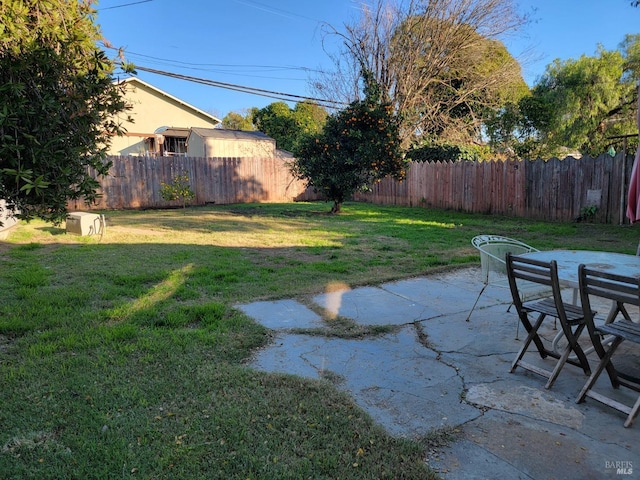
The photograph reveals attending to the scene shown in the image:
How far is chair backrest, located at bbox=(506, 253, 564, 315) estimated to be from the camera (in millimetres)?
2562

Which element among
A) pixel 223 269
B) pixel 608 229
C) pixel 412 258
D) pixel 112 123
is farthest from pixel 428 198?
pixel 112 123

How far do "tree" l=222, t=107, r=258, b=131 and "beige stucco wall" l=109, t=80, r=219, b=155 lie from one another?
48.1 feet

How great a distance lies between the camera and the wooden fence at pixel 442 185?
32.5ft

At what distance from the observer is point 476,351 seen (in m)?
3.23

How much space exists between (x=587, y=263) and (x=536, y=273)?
68 cm

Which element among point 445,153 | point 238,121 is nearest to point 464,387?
point 445,153

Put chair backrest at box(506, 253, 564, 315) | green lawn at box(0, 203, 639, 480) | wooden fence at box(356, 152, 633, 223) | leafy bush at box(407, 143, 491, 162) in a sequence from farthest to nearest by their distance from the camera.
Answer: leafy bush at box(407, 143, 491, 162) < wooden fence at box(356, 152, 633, 223) < chair backrest at box(506, 253, 564, 315) < green lawn at box(0, 203, 639, 480)

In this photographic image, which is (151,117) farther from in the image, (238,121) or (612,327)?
(612,327)

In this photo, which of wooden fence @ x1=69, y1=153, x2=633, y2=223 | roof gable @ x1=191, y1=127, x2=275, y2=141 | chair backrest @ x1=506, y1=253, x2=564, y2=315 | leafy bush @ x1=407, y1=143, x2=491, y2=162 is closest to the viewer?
chair backrest @ x1=506, y1=253, x2=564, y2=315

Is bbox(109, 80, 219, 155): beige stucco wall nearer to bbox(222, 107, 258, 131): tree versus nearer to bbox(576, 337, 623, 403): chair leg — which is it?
bbox(222, 107, 258, 131): tree

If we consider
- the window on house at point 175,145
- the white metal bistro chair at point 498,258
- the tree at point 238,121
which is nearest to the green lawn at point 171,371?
the white metal bistro chair at point 498,258

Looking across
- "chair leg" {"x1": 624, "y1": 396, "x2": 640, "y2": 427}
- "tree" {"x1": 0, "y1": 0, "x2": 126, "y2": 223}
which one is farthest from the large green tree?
"tree" {"x1": 0, "y1": 0, "x2": 126, "y2": 223}

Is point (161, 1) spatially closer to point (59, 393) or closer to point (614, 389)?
point (59, 393)

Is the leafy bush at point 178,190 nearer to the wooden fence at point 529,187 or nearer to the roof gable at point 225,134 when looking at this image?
the wooden fence at point 529,187
